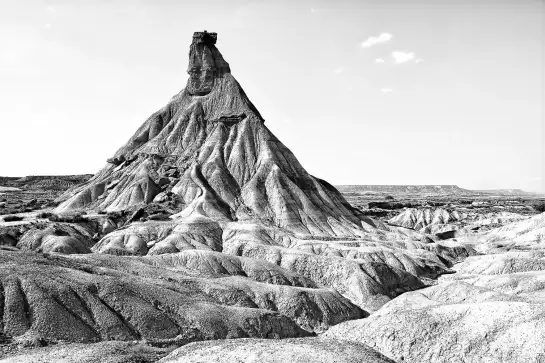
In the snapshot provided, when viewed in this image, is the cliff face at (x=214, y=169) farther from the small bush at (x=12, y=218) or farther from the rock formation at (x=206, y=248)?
the small bush at (x=12, y=218)

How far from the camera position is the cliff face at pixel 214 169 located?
344 feet

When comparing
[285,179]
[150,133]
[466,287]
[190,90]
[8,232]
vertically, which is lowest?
[466,287]

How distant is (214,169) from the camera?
114m

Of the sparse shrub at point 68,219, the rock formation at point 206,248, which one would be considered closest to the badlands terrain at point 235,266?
the rock formation at point 206,248

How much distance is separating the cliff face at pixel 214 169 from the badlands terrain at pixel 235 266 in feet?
1.37

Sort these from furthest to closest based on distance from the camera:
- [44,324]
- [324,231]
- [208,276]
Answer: [324,231], [208,276], [44,324]

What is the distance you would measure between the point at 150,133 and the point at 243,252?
6549cm

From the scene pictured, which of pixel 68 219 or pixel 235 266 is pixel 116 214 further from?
pixel 235 266

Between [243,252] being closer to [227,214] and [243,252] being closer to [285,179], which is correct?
[227,214]

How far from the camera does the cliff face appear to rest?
4124 inches

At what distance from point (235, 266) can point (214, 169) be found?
170 feet

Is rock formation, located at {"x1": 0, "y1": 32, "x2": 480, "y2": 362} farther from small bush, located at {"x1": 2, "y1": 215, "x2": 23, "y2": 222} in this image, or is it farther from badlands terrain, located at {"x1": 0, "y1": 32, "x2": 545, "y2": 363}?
small bush, located at {"x1": 2, "y1": 215, "x2": 23, "y2": 222}

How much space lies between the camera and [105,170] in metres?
125

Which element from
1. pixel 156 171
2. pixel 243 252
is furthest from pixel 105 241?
pixel 156 171
